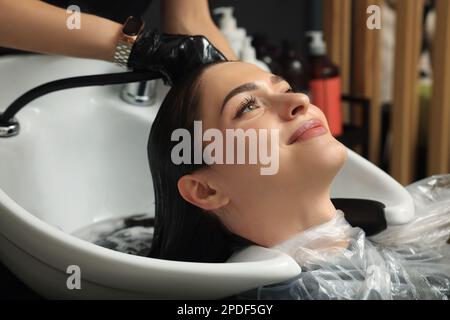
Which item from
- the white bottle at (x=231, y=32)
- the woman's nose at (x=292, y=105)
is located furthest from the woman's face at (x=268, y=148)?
the white bottle at (x=231, y=32)

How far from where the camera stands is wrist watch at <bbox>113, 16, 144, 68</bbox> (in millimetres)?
950

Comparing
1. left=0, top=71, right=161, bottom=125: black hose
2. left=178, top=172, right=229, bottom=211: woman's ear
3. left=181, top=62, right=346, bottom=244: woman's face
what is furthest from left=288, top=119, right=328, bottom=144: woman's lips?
left=0, top=71, right=161, bottom=125: black hose

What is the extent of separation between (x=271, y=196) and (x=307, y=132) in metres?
A: 0.10

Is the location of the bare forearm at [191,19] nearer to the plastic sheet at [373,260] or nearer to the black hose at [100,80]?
the black hose at [100,80]

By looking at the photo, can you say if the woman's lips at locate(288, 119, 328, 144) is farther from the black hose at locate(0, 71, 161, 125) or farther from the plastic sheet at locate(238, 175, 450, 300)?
the black hose at locate(0, 71, 161, 125)

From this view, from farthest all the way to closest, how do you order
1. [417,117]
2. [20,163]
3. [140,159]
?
[417,117] → [140,159] → [20,163]

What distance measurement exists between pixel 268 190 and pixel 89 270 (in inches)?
9.8

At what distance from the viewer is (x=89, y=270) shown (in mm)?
766

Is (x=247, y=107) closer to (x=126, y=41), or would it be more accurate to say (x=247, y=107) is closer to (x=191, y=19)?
(x=126, y=41)

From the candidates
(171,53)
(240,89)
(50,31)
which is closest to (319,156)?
(240,89)

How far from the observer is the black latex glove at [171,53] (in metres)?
0.93

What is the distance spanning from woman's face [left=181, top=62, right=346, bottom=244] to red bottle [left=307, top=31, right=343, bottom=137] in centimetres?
74

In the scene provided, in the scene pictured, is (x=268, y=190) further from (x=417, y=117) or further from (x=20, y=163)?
(x=417, y=117)
